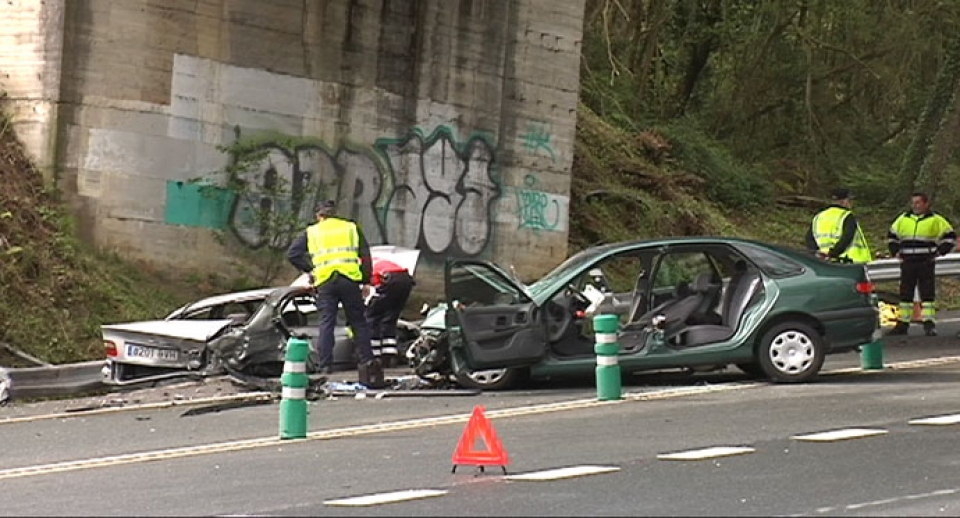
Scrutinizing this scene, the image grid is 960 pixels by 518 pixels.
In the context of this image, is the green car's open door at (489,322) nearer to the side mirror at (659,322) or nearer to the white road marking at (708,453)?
the side mirror at (659,322)

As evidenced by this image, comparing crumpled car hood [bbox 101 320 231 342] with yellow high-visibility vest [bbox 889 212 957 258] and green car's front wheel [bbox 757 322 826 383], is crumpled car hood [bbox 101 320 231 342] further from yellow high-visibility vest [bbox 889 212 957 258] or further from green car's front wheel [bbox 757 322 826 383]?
yellow high-visibility vest [bbox 889 212 957 258]

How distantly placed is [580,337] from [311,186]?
7.99m

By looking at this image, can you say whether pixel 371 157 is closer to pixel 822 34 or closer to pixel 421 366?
pixel 421 366

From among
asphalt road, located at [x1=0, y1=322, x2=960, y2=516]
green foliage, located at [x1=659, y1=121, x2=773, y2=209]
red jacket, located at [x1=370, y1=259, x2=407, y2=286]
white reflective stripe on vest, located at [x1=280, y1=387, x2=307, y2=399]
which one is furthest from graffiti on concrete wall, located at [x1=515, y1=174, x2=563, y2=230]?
white reflective stripe on vest, located at [x1=280, y1=387, x2=307, y2=399]

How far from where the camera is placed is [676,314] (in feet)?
51.5

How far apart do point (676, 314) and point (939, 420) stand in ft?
10.7

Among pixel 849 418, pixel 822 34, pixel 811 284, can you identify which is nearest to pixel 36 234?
pixel 811 284

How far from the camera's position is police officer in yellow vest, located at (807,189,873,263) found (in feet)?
61.1

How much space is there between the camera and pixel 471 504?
9453 millimetres

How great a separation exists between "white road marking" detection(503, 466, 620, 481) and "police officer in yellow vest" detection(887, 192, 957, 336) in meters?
10.9

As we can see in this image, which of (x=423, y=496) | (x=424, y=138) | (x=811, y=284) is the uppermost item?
(x=424, y=138)

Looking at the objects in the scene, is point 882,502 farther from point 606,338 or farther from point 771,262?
point 771,262

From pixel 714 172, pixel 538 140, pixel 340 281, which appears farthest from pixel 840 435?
pixel 714 172

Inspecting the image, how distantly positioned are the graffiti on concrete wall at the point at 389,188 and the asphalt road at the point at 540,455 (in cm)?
720
